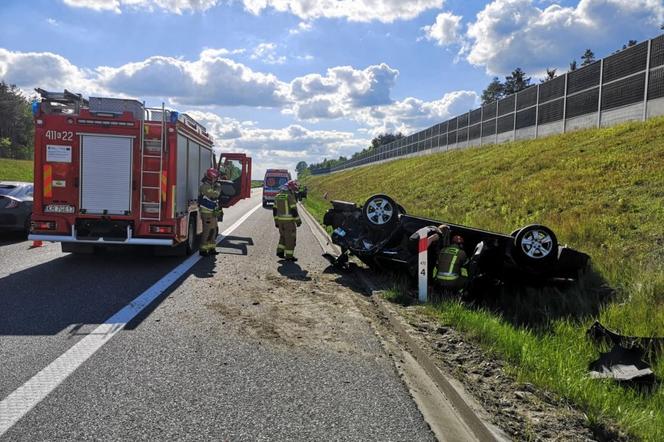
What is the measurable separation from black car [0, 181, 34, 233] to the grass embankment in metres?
9.83

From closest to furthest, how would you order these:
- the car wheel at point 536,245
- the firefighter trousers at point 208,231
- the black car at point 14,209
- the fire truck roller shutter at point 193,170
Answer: the car wheel at point 536,245
the firefighter trousers at point 208,231
the fire truck roller shutter at point 193,170
the black car at point 14,209

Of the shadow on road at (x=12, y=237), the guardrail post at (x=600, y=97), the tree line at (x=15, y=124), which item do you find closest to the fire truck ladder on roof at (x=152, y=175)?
the shadow on road at (x=12, y=237)

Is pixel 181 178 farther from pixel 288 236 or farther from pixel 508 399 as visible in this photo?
pixel 508 399

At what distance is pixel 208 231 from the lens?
10922 mm

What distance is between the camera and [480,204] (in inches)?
604

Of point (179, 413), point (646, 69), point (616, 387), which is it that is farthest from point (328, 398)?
point (646, 69)

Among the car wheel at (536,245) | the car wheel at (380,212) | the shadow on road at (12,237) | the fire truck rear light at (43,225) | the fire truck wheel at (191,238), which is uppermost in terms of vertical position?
the car wheel at (380,212)

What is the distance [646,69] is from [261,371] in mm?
17667

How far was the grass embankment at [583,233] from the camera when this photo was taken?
4.04 m

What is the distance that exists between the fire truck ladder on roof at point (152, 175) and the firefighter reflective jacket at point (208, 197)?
204 centimetres

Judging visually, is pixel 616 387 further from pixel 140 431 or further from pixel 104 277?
pixel 104 277

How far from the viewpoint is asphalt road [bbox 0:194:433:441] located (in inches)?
128

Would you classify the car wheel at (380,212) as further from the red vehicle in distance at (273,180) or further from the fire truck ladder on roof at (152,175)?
the red vehicle in distance at (273,180)

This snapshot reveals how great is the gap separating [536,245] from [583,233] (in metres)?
2.48
